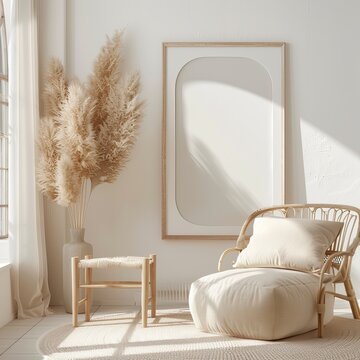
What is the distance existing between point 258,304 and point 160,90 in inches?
86.5

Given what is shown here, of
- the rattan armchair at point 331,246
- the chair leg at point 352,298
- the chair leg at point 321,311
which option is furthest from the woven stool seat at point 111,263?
the chair leg at point 352,298

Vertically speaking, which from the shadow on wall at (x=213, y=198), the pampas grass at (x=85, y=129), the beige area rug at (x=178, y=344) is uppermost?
the pampas grass at (x=85, y=129)

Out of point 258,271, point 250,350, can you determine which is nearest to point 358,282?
point 258,271

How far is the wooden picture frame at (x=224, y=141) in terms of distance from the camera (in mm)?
5188

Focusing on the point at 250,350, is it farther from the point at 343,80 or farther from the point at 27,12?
the point at 27,12

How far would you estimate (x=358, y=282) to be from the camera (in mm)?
5180

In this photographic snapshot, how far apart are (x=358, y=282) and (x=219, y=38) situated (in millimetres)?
2253

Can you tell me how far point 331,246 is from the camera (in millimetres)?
4387

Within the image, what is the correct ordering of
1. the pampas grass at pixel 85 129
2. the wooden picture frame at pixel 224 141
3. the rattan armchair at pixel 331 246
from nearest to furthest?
the rattan armchair at pixel 331 246
the pampas grass at pixel 85 129
the wooden picture frame at pixel 224 141

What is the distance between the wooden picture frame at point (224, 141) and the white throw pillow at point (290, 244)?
2.56 feet

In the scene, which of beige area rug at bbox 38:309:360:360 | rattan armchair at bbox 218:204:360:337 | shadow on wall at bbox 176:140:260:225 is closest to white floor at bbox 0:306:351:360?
beige area rug at bbox 38:309:360:360

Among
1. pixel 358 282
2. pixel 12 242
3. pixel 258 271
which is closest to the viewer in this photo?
pixel 258 271

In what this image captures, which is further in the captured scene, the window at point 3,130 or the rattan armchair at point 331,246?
the window at point 3,130

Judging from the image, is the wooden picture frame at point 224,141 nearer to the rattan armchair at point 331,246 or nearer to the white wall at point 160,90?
the white wall at point 160,90
